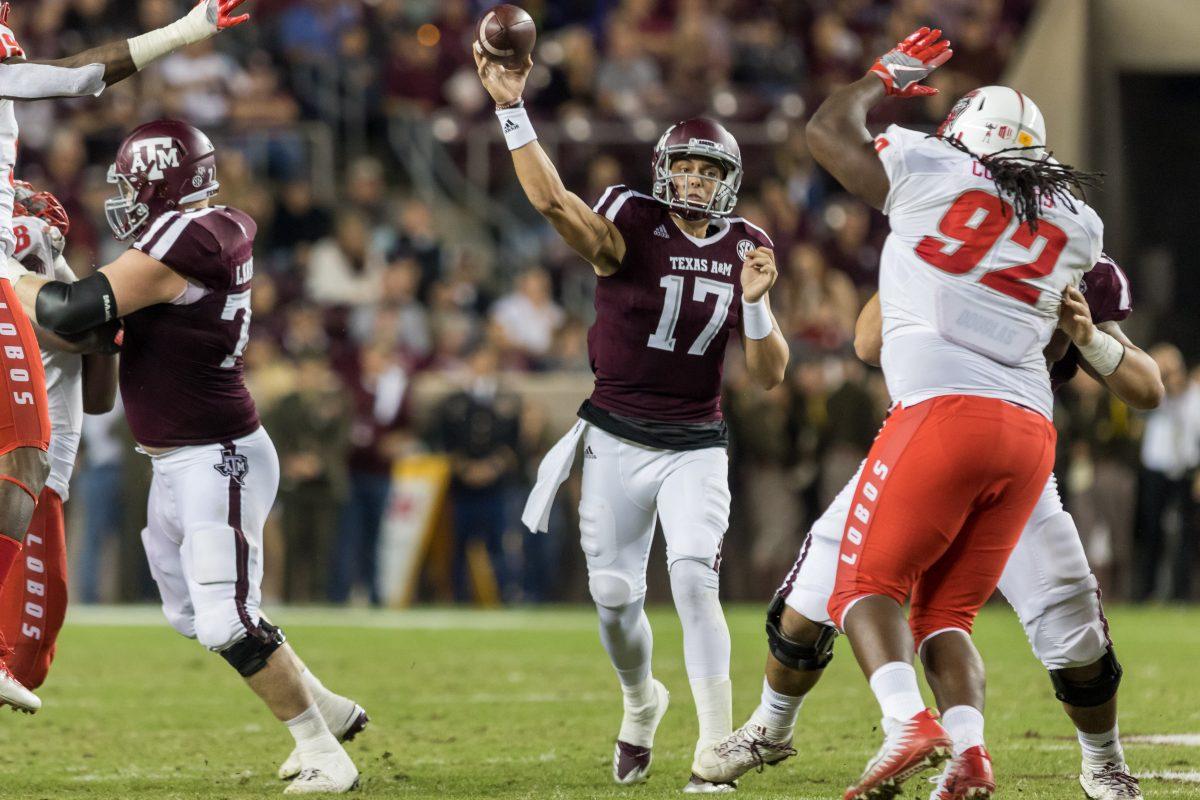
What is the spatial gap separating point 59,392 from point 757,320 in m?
2.31

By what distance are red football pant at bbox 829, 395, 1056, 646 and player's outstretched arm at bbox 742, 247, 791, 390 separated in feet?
3.46

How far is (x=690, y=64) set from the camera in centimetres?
1598

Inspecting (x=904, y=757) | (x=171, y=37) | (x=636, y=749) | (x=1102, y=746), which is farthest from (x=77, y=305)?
(x=1102, y=746)

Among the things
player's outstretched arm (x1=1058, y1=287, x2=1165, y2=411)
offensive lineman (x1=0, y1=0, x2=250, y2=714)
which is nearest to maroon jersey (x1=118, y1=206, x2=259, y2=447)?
offensive lineman (x1=0, y1=0, x2=250, y2=714)

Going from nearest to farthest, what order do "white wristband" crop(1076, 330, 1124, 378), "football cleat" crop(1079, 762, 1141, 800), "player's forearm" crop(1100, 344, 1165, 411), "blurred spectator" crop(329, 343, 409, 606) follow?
"white wristband" crop(1076, 330, 1124, 378) < "player's forearm" crop(1100, 344, 1165, 411) < "football cleat" crop(1079, 762, 1141, 800) < "blurred spectator" crop(329, 343, 409, 606)

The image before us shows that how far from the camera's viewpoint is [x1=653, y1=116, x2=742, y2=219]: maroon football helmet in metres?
5.85

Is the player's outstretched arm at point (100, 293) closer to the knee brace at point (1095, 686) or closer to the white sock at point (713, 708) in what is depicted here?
the white sock at point (713, 708)

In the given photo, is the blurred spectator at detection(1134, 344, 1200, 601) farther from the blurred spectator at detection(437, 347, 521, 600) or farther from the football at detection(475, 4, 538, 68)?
the football at detection(475, 4, 538, 68)

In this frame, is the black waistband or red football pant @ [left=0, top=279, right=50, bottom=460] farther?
the black waistband

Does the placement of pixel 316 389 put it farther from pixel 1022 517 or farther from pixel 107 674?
pixel 1022 517

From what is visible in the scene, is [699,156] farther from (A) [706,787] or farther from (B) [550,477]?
(A) [706,787]

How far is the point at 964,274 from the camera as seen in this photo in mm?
4512

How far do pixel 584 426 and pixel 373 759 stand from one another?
1.39 metres

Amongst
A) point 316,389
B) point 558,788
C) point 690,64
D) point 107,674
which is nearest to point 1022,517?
point 558,788
